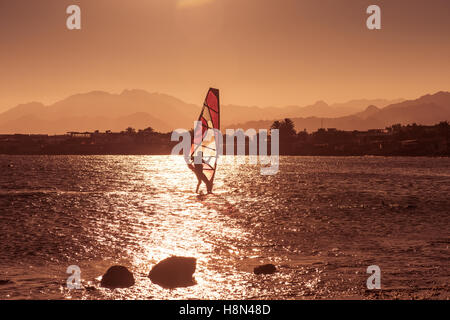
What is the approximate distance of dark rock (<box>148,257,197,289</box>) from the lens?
63.3 ft

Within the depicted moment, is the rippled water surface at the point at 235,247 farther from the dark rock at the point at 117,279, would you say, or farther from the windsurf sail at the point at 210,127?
the windsurf sail at the point at 210,127

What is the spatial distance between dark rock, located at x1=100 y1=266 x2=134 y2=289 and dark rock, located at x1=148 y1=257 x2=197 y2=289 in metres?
1.07

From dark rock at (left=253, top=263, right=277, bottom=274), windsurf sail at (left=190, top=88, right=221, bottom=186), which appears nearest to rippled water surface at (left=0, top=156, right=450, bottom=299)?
dark rock at (left=253, top=263, right=277, bottom=274)

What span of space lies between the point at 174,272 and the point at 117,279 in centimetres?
231

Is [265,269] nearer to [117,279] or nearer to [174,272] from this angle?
[174,272]

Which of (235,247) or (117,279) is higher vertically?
(117,279)

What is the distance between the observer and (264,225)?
1497 inches

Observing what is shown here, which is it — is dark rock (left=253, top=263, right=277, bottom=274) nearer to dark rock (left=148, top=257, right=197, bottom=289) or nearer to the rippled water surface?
the rippled water surface

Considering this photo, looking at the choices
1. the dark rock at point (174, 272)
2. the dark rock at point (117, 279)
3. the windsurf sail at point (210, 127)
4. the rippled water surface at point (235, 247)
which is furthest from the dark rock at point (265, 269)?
the windsurf sail at point (210, 127)

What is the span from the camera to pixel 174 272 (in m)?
19.5

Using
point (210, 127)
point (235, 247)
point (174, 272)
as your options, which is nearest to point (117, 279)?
point (174, 272)
